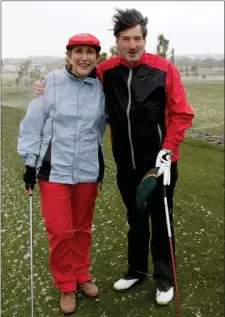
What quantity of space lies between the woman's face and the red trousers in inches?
78.4

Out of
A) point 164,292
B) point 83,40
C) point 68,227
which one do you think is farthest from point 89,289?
point 83,40

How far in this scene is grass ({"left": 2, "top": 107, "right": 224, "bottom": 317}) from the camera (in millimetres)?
7566

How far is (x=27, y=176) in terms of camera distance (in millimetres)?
6836

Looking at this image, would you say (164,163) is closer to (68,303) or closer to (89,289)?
(89,289)

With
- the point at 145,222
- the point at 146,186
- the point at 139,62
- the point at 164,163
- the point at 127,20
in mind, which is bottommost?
the point at 145,222

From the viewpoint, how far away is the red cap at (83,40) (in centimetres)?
635

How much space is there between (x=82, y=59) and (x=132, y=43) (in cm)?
88

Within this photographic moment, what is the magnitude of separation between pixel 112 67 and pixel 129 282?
442 cm

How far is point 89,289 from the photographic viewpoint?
781 centimetres

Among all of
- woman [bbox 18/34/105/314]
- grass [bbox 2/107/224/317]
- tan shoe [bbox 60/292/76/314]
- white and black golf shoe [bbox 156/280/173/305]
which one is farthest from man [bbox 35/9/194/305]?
tan shoe [bbox 60/292/76/314]

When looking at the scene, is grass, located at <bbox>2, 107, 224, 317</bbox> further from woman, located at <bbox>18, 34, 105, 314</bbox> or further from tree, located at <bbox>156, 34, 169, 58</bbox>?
tree, located at <bbox>156, 34, 169, 58</bbox>

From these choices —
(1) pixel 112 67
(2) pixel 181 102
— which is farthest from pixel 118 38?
(2) pixel 181 102

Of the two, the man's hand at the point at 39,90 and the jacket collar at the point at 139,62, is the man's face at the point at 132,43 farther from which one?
the man's hand at the point at 39,90

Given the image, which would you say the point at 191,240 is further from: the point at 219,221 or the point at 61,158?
the point at 61,158
